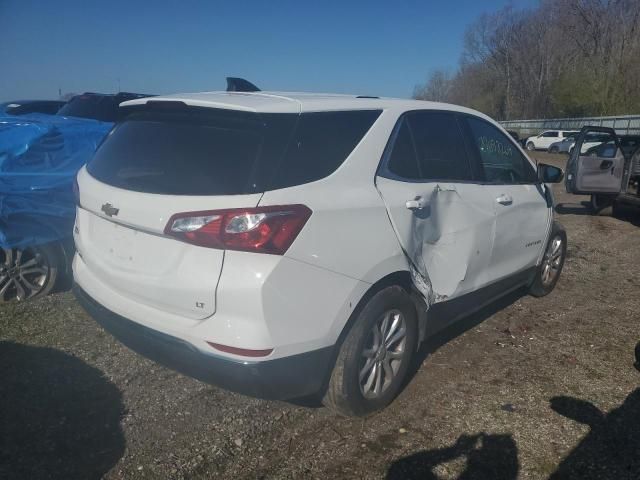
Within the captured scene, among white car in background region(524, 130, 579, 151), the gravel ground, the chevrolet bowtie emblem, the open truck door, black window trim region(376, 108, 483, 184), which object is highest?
black window trim region(376, 108, 483, 184)

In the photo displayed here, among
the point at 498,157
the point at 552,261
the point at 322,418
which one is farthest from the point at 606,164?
the point at 322,418

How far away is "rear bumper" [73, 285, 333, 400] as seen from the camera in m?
2.40

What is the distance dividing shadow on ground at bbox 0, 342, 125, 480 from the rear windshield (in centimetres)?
131

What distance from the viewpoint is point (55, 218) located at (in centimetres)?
434

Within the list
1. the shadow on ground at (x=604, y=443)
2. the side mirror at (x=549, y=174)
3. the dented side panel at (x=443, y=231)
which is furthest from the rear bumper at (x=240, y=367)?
the side mirror at (x=549, y=174)

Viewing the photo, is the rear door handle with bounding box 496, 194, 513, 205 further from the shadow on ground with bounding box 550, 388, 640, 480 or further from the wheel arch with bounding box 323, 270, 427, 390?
the shadow on ground with bounding box 550, 388, 640, 480

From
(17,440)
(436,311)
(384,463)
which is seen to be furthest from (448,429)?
(17,440)

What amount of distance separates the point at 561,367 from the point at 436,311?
3.73ft

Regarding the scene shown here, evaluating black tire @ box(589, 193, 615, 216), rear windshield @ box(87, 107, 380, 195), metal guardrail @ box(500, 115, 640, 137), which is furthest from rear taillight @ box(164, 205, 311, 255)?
metal guardrail @ box(500, 115, 640, 137)

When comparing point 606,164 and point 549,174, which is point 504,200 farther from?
point 606,164

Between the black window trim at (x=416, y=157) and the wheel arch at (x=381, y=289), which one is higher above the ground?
the black window trim at (x=416, y=157)

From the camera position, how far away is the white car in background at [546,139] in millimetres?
36797

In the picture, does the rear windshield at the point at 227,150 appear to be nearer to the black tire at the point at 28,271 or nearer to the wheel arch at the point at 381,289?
the wheel arch at the point at 381,289

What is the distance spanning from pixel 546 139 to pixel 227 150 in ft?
131
